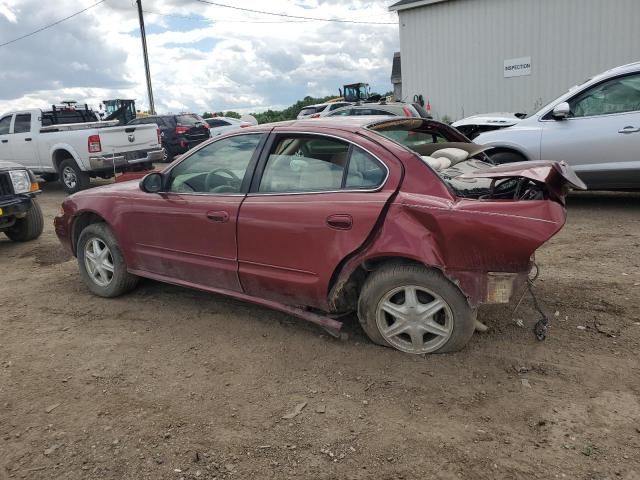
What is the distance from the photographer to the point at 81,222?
5023 mm

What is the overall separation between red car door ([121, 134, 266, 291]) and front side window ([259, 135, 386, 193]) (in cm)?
19

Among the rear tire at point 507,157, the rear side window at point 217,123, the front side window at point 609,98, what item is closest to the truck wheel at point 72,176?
the rear tire at point 507,157

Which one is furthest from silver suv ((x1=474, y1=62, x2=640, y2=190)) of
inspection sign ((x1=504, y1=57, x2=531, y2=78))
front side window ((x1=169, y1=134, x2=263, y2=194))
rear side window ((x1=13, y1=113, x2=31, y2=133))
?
rear side window ((x1=13, y1=113, x2=31, y2=133))

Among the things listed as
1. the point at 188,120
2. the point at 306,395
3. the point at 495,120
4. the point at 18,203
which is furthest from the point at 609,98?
the point at 188,120

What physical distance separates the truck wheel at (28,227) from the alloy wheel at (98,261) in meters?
3.01

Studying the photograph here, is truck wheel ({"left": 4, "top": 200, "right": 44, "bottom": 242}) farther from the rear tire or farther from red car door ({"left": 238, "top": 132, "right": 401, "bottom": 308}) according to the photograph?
the rear tire

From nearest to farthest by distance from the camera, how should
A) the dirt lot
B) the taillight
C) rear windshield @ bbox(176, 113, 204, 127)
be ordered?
the dirt lot, the taillight, rear windshield @ bbox(176, 113, 204, 127)

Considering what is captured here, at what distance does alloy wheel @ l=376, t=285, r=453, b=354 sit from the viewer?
333 cm

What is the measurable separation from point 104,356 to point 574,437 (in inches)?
116

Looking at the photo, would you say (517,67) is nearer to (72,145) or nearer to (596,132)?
(596,132)

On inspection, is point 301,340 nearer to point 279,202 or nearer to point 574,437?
point 279,202

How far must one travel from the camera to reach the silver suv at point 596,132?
264 inches

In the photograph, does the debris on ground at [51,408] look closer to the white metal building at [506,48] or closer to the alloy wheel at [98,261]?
the alloy wheel at [98,261]

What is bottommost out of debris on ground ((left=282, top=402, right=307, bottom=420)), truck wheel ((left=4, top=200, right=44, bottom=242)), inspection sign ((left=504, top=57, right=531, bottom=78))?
debris on ground ((left=282, top=402, right=307, bottom=420))
